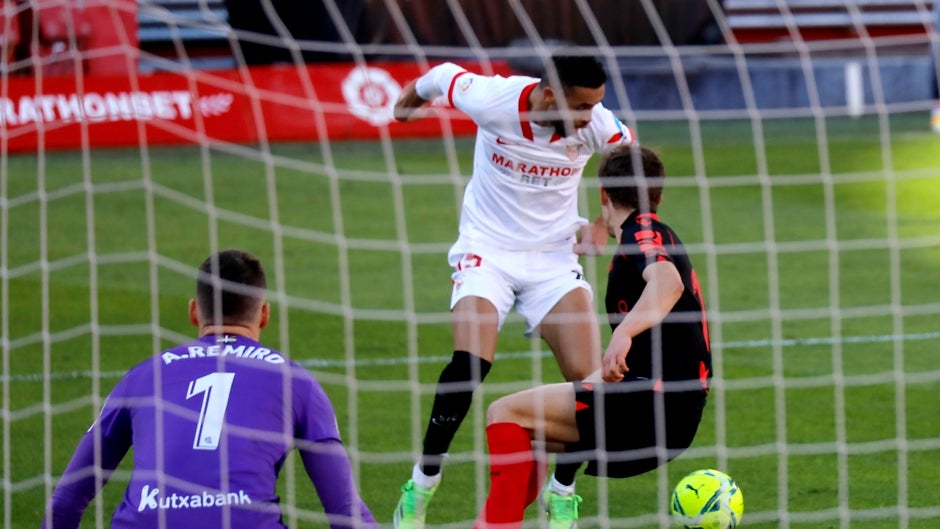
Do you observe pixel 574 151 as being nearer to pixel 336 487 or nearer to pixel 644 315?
pixel 644 315

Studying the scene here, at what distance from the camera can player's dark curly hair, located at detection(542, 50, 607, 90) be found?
17.0ft

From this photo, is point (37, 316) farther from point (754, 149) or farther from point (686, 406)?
point (754, 149)

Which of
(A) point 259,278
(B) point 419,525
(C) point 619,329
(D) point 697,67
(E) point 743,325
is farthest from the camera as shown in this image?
(D) point 697,67

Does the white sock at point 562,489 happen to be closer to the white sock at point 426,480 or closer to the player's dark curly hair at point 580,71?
the white sock at point 426,480

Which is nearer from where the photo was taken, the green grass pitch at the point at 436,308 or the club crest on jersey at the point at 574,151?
the club crest on jersey at the point at 574,151

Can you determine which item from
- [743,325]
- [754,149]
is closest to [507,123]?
[743,325]

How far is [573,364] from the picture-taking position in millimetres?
5625

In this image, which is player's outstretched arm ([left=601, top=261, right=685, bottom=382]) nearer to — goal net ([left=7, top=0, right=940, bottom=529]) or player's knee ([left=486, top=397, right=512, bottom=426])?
player's knee ([left=486, top=397, right=512, bottom=426])


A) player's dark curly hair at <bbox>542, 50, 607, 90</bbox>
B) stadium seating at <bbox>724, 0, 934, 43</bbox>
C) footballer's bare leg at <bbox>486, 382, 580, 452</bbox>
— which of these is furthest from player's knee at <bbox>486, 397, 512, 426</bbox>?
stadium seating at <bbox>724, 0, 934, 43</bbox>

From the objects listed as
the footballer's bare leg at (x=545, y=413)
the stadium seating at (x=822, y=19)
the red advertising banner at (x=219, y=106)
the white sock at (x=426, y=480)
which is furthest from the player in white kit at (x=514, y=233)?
the stadium seating at (x=822, y=19)

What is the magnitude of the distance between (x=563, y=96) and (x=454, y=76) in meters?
0.61

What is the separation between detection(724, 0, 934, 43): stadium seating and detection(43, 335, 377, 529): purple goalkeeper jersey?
21312 millimetres

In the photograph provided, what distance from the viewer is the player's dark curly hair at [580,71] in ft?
17.0

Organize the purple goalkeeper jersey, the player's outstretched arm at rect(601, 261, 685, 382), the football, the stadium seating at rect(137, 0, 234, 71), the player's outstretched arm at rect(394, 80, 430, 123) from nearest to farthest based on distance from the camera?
1. the purple goalkeeper jersey
2. the player's outstretched arm at rect(601, 261, 685, 382)
3. the football
4. the player's outstretched arm at rect(394, 80, 430, 123)
5. the stadium seating at rect(137, 0, 234, 71)
